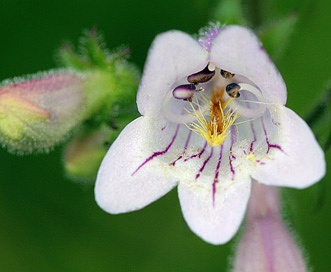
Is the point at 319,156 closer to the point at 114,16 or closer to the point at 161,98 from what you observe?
the point at 161,98

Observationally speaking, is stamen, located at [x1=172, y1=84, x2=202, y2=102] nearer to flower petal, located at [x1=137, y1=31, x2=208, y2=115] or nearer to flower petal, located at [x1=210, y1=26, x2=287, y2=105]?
flower petal, located at [x1=137, y1=31, x2=208, y2=115]

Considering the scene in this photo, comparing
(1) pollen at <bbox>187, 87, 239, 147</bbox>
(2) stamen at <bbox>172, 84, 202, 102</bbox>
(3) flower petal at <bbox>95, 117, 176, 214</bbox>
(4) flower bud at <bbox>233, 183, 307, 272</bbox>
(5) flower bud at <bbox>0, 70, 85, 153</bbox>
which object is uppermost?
(5) flower bud at <bbox>0, 70, 85, 153</bbox>

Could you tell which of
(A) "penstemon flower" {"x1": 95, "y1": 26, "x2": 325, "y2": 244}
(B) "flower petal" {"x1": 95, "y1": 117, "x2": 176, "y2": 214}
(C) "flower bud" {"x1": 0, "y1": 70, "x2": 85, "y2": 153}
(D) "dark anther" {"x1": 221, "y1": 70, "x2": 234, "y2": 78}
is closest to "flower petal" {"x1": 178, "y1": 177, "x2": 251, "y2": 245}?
(A) "penstemon flower" {"x1": 95, "y1": 26, "x2": 325, "y2": 244}

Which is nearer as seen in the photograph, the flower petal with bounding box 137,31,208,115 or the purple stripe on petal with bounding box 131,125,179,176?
the flower petal with bounding box 137,31,208,115

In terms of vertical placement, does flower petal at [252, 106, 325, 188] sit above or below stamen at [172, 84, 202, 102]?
A: below

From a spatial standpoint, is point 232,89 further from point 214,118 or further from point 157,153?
point 157,153

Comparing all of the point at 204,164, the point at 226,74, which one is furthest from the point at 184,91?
the point at 204,164

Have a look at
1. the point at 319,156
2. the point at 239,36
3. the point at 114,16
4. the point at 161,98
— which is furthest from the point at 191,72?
the point at 114,16
